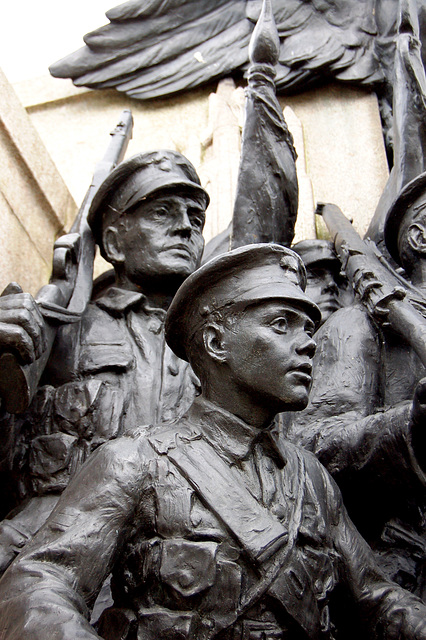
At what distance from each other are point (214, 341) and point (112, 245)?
1.32 metres

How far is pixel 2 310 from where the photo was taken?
2.35 m

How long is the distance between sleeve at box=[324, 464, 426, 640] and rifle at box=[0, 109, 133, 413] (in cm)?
114

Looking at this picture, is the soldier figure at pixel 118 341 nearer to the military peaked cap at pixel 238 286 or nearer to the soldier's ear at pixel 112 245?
the soldier's ear at pixel 112 245

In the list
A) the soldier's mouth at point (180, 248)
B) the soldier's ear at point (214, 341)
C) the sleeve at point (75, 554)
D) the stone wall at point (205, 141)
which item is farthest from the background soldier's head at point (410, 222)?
the sleeve at point (75, 554)

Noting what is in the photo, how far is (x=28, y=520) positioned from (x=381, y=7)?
458cm

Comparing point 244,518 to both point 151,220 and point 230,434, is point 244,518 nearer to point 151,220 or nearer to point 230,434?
point 230,434

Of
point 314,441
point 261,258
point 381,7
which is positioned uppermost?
point 381,7

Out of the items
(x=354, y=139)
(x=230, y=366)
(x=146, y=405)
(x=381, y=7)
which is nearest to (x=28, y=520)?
(x=146, y=405)

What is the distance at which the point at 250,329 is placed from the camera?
2047 mm

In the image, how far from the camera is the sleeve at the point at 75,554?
146 cm

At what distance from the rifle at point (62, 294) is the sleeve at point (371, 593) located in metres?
1.14

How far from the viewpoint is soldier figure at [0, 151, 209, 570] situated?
2.43 metres

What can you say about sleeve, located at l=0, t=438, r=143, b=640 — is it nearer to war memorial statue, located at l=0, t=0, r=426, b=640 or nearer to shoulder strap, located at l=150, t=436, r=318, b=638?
war memorial statue, located at l=0, t=0, r=426, b=640

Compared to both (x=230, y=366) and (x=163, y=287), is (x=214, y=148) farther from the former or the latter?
(x=230, y=366)
